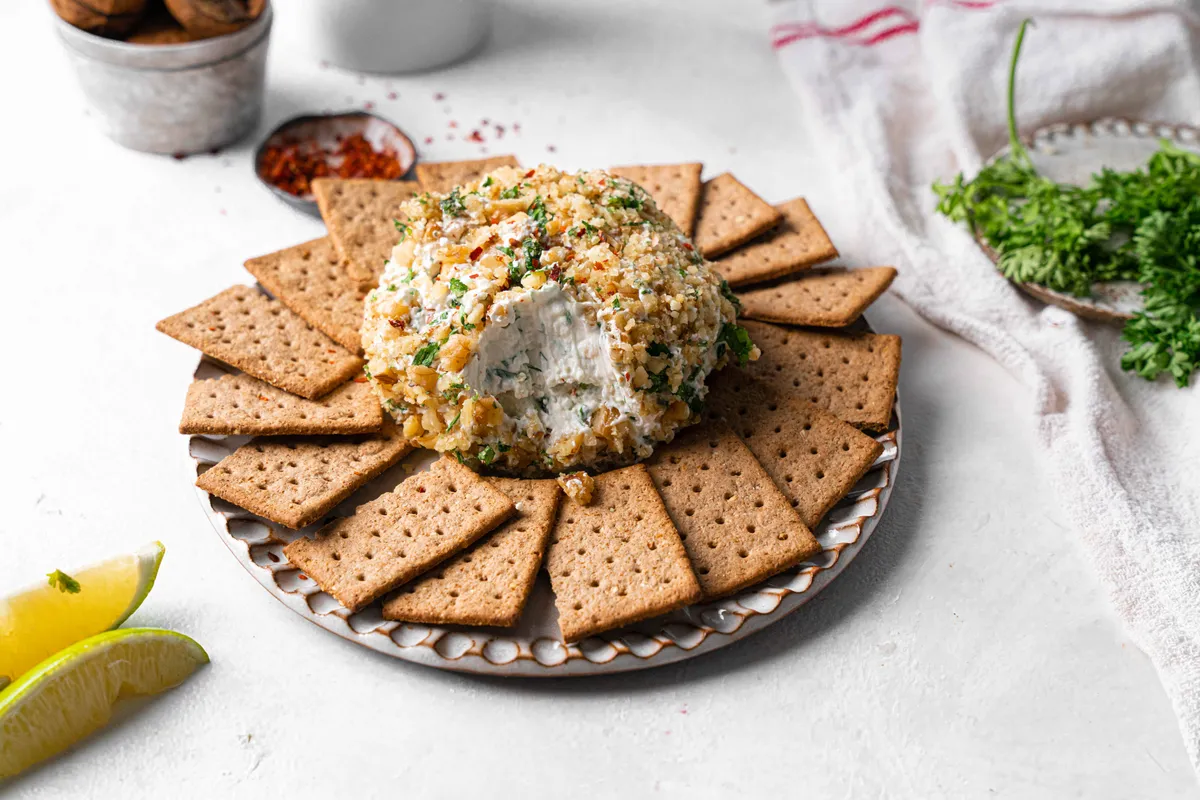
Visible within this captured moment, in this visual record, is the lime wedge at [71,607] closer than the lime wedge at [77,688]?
No

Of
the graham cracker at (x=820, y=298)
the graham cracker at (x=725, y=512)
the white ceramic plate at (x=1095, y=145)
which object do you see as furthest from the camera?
the white ceramic plate at (x=1095, y=145)

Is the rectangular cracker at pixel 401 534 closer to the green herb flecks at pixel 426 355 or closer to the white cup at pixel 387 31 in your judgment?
the green herb flecks at pixel 426 355

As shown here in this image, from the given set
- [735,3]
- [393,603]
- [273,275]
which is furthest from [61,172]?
[735,3]

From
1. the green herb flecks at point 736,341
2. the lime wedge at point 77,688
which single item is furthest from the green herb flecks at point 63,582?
the green herb flecks at point 736,341

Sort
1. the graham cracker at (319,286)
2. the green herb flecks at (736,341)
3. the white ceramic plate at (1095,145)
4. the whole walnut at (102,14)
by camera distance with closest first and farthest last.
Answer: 1. the green herb flecks at (736,341)
2. the graham cracker at (319,286)
3. the whole walnut at (102,14)
4. the white ceramic plate at (1095,145)

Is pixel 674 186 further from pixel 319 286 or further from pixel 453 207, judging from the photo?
pixel 319 286

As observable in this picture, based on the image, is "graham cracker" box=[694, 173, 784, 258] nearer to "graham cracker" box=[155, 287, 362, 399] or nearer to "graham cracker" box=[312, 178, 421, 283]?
"graham cracker" box=[312, 178, 421, 283]

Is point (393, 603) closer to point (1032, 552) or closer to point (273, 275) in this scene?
point (273, 275)
